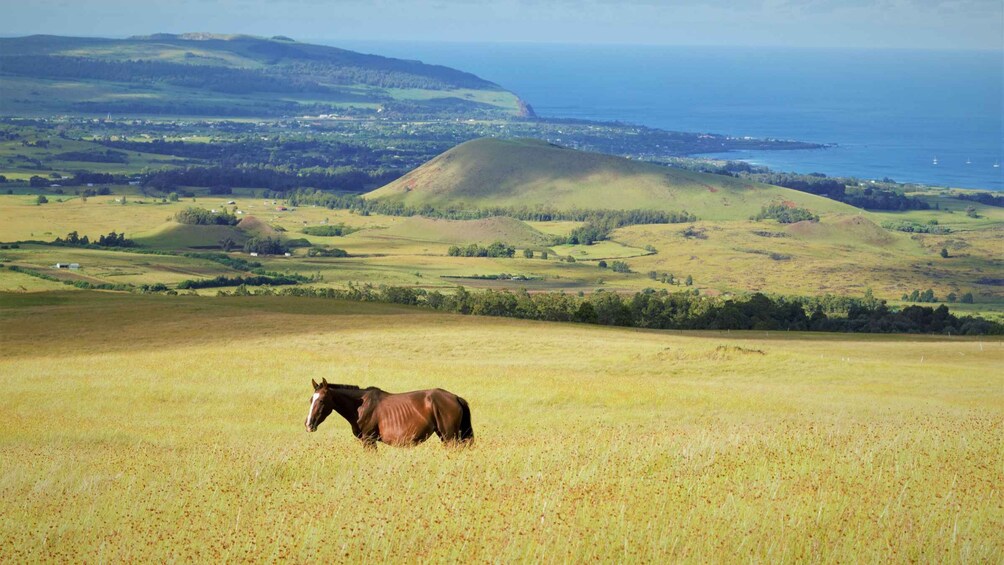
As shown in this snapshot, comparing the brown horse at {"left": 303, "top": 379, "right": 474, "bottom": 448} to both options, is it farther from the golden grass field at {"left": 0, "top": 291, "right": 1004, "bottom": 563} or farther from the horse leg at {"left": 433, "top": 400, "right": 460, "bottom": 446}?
the golden grass field at {"left": 0, "top": 291, "right": 1004, "bottom": 563}

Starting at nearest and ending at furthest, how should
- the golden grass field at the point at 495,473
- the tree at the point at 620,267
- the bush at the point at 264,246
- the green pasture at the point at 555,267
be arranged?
the golden grass field at the point at 495,473 → the green pasture at the point at 555,267 → the tree at the point at 620,267 → the bush at the point at 264,246

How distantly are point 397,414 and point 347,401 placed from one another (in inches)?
37.8

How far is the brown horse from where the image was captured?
1805 cm

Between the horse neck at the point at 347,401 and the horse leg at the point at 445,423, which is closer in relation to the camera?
the horse leg at the point at 445,423

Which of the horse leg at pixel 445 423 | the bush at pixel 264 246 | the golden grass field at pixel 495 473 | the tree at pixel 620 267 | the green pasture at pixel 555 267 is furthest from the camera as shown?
the bush at pixel 264 246

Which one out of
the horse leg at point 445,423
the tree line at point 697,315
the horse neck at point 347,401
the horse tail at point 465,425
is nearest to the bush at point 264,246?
the tree line at point 697,315

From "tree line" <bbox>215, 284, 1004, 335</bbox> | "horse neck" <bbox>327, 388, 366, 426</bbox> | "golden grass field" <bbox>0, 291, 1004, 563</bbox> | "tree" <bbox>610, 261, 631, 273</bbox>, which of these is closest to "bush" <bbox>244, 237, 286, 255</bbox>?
"tree" <bbox>610, 261, 631, 273</bbox>

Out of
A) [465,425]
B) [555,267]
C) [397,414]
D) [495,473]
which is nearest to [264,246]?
[555,267]

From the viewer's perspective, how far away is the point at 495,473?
1513 cm

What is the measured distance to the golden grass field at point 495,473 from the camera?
1149 cm

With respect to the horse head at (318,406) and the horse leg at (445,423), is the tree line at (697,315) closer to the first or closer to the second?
the horse head at (318,406)

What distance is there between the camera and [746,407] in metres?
32.0

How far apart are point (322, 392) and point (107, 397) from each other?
15229 millimetres

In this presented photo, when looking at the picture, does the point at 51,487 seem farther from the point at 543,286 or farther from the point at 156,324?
the point at 543,286
